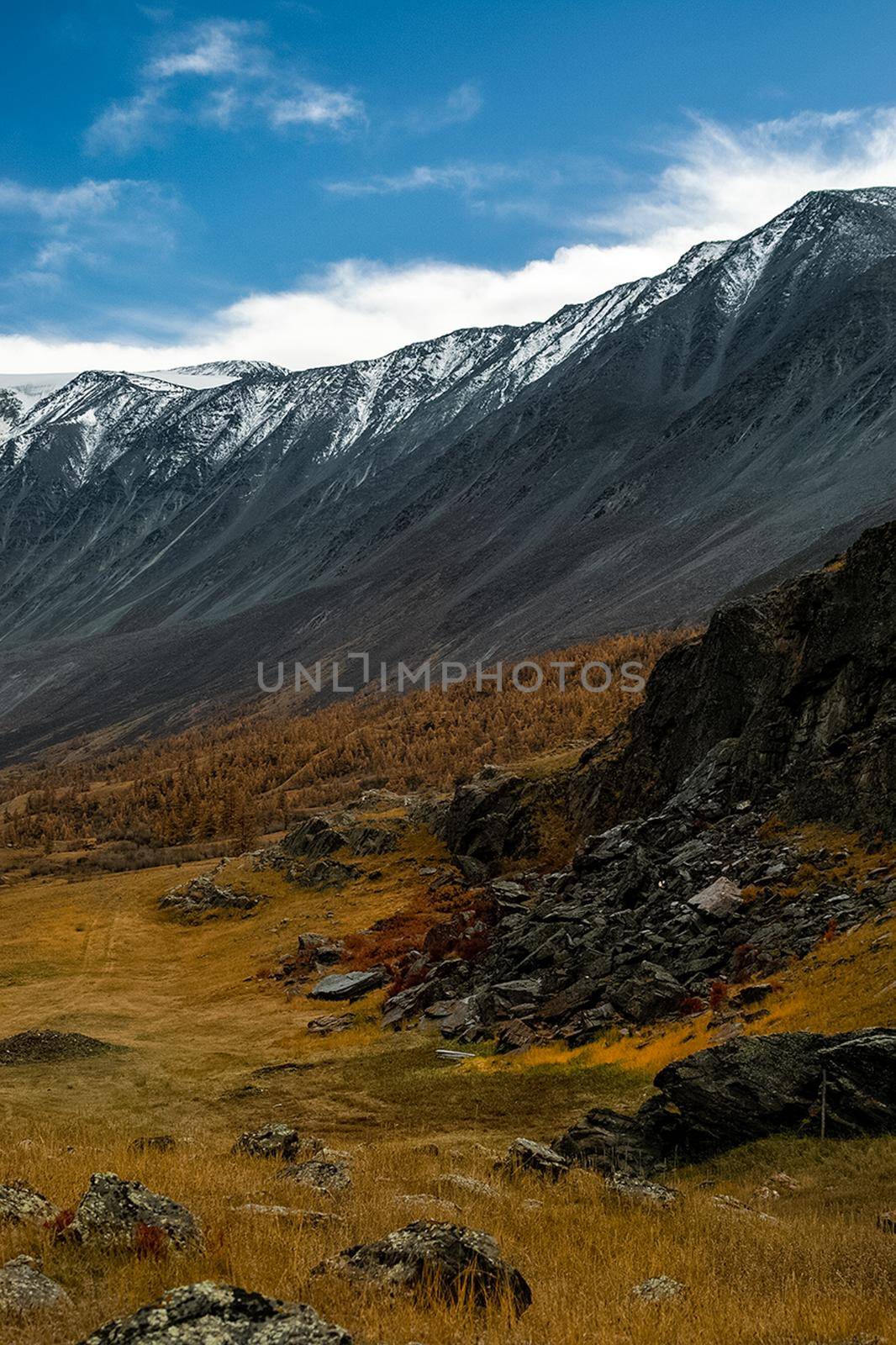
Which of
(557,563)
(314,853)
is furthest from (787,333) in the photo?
(314,853)

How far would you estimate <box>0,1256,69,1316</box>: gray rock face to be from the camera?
585 centimetres

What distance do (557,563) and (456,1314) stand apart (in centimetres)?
15097

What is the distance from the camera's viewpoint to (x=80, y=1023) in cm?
3045

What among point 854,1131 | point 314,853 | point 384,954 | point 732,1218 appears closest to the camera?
point 732,1218

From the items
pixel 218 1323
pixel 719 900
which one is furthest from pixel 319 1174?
pixel 719 900

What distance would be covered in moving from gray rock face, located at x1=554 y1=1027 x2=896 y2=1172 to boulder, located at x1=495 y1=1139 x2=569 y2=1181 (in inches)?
25.3

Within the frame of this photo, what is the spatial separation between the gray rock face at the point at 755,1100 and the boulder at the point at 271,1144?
13.4 ft

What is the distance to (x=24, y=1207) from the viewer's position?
7.88 m

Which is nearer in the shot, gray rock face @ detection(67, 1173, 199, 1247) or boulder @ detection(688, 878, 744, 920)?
gray rock face @ detection(67, 1173, 199, 1247)

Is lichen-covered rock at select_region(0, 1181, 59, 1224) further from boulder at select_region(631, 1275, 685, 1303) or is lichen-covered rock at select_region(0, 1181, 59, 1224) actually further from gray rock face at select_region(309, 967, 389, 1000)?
gray rock face at select_region(309, 967, 389, 1000)

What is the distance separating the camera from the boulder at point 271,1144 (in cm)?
1327

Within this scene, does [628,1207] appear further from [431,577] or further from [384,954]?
[431,577]

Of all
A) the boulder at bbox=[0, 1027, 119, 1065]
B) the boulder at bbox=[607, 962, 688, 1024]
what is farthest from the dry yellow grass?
the boulder at bbox=[0, 1027, 119, 1065]

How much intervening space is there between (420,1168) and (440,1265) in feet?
21.2
